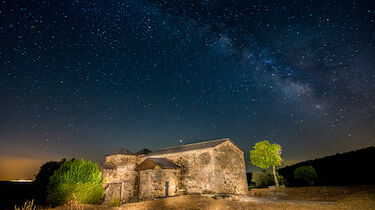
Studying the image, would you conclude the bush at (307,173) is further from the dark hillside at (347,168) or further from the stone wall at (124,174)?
the stone wall at (124,174)

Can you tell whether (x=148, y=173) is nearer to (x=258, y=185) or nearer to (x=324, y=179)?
(x=258, y=185)

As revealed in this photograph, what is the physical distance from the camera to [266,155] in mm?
24969

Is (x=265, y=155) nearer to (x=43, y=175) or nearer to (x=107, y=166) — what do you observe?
(x=107, y=166)

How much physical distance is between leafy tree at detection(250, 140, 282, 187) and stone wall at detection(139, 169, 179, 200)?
1248cm

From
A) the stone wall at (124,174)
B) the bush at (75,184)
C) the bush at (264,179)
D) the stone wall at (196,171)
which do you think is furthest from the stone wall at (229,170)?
the stone wall at (124,174)

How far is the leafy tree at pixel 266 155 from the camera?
2448cm

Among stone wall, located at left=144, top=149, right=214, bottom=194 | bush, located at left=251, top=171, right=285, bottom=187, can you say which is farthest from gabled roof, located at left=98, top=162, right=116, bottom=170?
bush, located at left=251, top=171, right=285, bottom=187

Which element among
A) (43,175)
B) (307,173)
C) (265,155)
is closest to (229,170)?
(265,155)

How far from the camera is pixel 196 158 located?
22.5 meters

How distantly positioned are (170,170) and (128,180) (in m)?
10.7

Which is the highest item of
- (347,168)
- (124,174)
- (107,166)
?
(107,166)

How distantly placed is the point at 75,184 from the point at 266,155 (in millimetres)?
22843

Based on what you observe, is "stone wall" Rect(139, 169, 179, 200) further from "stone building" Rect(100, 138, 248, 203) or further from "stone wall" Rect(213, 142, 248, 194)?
"stone wall" Rect(213, 142, 248, 194)

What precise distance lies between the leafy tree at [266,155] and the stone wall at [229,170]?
2011 millimetres
